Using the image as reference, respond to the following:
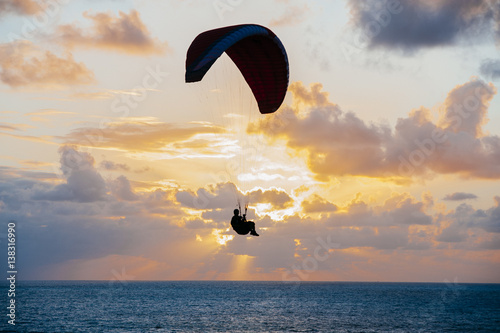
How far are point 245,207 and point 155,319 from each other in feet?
187

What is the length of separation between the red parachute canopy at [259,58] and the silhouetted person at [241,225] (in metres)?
6.55

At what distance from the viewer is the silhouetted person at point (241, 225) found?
22.8 meters

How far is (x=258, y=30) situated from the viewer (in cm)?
2312

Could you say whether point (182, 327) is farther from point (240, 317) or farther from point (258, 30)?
point (258, 30)

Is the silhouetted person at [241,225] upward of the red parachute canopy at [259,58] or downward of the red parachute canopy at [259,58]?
downward

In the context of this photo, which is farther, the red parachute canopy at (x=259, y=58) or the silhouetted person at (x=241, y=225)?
the silhouetted person at (x=241, y=225)

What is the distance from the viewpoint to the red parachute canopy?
874 inches

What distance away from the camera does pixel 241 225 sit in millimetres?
22969

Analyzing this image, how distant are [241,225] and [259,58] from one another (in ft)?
27.6

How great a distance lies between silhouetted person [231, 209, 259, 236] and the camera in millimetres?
22812

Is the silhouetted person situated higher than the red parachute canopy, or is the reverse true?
the red parachute canopy

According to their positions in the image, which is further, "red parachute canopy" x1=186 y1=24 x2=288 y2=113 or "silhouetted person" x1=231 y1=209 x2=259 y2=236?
"silhouetted person" x1=231 y1=209 x2=259 y2=236

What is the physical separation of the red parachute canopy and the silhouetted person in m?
6.55

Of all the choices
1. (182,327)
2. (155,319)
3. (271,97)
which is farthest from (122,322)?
(271,97)
